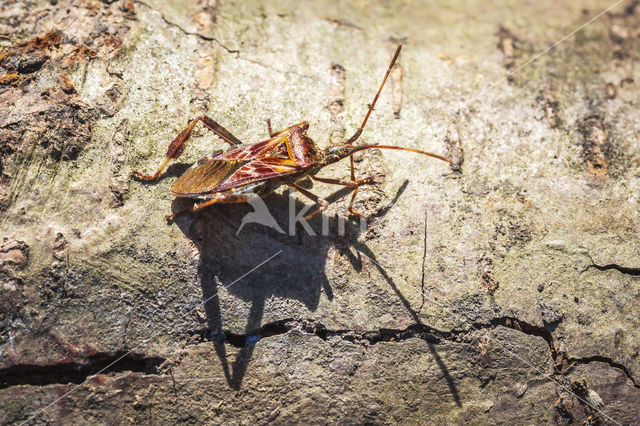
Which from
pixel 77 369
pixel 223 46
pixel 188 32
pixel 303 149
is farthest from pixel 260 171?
pixel 77 369

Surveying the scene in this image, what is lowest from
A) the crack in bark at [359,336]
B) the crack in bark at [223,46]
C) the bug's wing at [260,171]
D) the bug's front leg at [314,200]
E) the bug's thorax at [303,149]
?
the crack in bark at [359,336]

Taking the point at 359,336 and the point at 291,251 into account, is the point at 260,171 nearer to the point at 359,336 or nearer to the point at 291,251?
the point at 291,251

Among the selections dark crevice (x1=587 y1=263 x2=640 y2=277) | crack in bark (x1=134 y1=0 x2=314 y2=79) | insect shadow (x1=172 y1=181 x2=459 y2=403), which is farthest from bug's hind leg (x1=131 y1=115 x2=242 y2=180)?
dark crevice (x1=587 y1=263 x2=640 y2=277)

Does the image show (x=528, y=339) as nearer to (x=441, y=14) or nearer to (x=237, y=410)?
(x=237, y=410)

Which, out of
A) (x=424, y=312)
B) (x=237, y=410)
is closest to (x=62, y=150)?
(x=237, y=410)

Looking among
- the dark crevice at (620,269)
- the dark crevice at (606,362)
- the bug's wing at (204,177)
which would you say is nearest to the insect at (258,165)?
the bug's wing at (204,177)

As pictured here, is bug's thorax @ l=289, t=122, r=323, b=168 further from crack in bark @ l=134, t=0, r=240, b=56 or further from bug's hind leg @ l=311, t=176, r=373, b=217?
crack in bark @ l=134, t=0, r=240, b=56

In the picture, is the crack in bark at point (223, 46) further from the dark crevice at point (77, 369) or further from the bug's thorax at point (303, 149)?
the dark crevice at point (77, 369)
